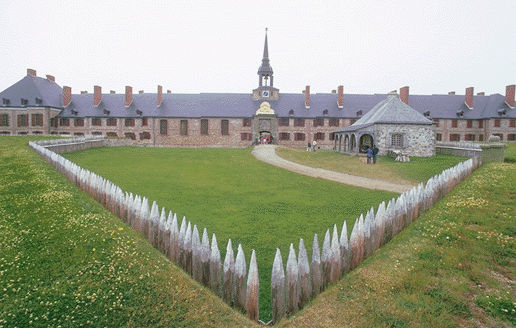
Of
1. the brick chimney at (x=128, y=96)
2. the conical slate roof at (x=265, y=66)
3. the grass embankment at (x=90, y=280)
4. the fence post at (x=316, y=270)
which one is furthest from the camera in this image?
the conical slate roof at (x=265, y=66)

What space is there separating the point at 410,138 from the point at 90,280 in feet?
104

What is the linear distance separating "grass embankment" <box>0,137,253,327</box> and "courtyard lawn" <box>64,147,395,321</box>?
55.4 inches

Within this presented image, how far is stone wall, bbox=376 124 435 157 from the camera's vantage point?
99.7 feet

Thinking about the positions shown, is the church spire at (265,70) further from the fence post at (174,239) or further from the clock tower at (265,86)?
the fence post at (174,239)

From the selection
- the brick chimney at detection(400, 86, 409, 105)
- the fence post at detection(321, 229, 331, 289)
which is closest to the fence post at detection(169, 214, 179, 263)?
the fence post at detection(321, 229, 331, 289)

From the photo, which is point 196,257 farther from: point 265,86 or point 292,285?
point 265,86

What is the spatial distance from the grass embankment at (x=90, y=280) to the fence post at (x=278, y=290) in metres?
0.49

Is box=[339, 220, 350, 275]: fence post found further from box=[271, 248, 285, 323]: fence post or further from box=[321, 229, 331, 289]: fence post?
box=[271, 248, 285, 323]: fence post

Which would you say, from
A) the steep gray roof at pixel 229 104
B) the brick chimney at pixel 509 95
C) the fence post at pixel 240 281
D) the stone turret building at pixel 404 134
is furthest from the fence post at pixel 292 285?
the brick chimney at pixel 509 95

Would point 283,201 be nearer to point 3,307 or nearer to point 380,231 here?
point 380,231

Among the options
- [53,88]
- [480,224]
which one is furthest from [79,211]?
[53,88]

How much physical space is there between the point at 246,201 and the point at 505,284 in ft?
25.3

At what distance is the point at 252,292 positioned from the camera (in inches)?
167

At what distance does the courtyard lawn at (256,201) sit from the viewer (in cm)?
744
